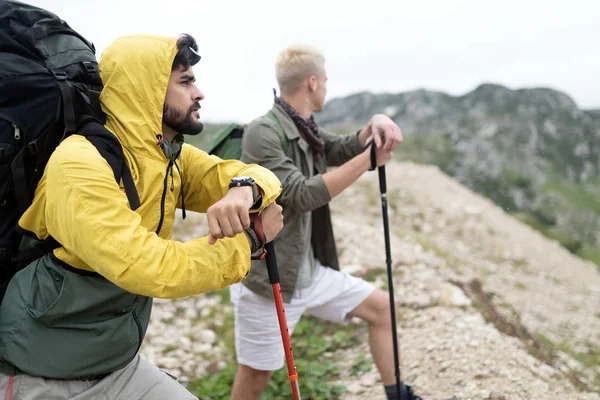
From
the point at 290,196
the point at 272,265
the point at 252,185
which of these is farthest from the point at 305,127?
the point at 252,185

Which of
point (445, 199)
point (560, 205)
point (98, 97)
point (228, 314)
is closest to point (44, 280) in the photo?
point (98, 97)

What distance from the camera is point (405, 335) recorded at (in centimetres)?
668

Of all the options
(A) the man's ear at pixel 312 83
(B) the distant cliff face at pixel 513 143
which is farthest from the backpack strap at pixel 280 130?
(B) the distant cliff face at pixel 513 143

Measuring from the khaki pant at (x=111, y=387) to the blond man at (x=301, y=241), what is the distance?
1.53 meters

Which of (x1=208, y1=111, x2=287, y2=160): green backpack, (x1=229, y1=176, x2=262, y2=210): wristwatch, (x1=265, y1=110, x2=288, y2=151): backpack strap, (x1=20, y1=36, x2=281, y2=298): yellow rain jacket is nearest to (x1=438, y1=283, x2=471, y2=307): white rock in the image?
(x1=265, y1=110, x2=288, y2=151): backpack strap

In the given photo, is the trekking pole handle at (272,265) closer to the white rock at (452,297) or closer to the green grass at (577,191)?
the white rock at (452,297)

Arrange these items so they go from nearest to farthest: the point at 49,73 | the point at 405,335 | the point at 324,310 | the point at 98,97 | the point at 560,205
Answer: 1. the point at 49,73
2. the point at 98,97
3. the point at 324,310
4. the point at 405,335
5. the point at 560,205

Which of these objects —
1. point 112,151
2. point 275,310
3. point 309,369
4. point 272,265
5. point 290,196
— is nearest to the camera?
point 112,151

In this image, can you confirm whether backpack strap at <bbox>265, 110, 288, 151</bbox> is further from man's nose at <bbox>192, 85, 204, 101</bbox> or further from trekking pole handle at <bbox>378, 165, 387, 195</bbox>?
man's nose at <bbox>192, 85, 204, 101</bbox>

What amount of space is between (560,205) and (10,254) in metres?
70.6

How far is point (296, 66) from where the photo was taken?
15.6 feet

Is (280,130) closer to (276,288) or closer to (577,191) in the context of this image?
(276,288)

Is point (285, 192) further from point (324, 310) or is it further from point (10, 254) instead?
point (10, 254)

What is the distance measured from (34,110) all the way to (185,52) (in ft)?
2.82
